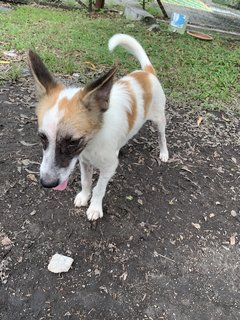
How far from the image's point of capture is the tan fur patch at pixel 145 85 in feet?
12.3

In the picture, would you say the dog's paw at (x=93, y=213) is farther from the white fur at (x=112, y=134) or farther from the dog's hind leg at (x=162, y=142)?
the dog's hind leg at (x=162, y=142)

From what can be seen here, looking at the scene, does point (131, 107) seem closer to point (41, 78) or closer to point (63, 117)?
point (41, 78)

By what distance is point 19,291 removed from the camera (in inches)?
112

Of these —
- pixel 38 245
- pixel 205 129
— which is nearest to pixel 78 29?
pixel 205 129

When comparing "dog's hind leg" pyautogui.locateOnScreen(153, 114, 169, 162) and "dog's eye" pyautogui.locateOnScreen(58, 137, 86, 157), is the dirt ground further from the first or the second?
"dog's eye" pyautogui.locateOnScreen(58, 137, 86, 157)

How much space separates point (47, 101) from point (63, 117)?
251 mm

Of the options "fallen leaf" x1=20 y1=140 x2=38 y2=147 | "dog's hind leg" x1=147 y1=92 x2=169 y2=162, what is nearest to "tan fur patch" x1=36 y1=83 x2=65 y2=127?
"dog's hind leg" x1=147 y1=92 x2=169 y2=162

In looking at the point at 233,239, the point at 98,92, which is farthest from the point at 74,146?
the point at 233,239

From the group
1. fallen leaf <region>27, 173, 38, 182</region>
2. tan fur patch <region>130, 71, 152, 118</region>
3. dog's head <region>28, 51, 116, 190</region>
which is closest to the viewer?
dog's head <region>28, 51, 116, 190</region>

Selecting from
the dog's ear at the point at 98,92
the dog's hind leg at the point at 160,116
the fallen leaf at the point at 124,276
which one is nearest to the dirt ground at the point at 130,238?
the fallen leaf at the point at 124,276

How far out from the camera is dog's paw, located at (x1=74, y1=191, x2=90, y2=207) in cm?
364

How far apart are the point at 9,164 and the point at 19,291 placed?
1583 millimetres

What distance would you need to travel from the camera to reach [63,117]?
7.95ft

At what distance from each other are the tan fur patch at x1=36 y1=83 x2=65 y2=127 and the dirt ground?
126cm
